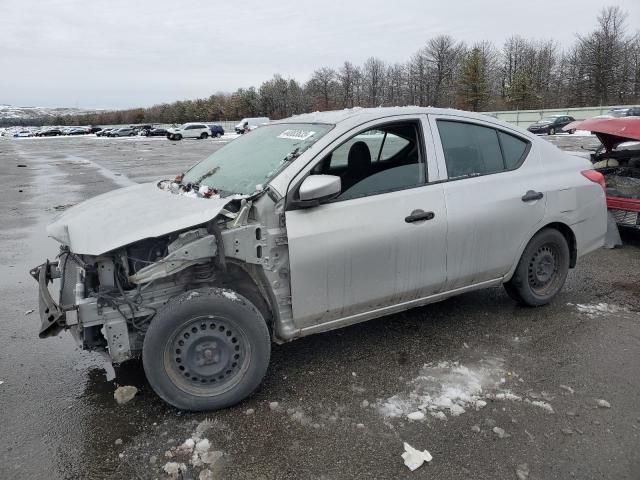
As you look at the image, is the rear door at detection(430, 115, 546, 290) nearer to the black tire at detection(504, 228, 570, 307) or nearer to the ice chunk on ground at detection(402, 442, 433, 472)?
the black tire at detection(504, 228, 570, 307)

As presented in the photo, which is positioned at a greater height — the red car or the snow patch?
the red car

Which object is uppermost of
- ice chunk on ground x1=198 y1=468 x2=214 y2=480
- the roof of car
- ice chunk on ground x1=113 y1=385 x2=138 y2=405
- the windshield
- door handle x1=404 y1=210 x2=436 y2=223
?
the roof of car

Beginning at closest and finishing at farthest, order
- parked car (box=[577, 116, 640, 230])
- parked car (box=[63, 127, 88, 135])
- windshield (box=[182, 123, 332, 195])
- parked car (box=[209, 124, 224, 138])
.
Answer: windshield (box=[182, 123, 332, 195])
parked car (box=[577, 116, 640, 230])
parked car (box=[209, 124, 224, 138])
parked car (box=[63, 127, 88, 135])

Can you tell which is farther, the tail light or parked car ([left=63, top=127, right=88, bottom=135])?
parked car ([left=63, top=127, right=88, bottom=135])

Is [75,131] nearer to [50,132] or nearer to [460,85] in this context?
[50,132]

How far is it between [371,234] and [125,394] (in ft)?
6.46

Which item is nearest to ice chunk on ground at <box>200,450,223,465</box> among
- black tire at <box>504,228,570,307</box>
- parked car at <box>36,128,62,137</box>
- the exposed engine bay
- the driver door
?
the exposed engine bay

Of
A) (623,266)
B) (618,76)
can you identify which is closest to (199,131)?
(618,76)

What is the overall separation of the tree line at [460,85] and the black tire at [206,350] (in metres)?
39.0

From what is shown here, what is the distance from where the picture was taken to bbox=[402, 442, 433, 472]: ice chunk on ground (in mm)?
2641

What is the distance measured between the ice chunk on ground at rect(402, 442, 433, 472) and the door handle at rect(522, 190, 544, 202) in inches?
91.5

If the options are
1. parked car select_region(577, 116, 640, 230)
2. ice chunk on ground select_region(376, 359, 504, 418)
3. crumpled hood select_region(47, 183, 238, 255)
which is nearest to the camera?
crumpled hood select_region(47, 183, 238, 255)

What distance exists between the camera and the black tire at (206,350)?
298 centimetres

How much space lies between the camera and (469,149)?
13.1ft
